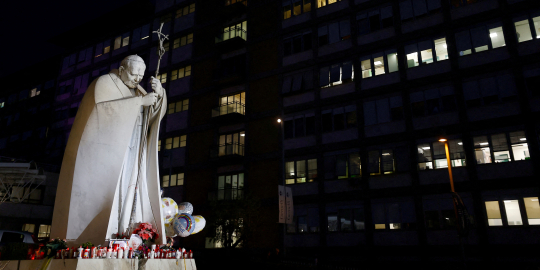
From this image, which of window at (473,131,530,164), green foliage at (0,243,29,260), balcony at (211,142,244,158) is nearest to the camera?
green foliage at (0,243,29,260)

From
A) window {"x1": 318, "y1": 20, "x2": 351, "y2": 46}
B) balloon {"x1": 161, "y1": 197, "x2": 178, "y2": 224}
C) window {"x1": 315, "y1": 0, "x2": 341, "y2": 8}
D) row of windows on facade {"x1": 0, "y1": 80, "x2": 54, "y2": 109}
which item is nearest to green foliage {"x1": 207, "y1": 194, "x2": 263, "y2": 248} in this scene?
window {"x1": 318, "y1": 20, "x2": 351, "y2": 46}

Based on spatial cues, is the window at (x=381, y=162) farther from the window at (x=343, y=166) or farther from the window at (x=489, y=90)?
the window at (x=489, y=90)

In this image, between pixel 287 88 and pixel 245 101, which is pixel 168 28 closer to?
pixel 245 101

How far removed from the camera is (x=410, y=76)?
1195 inches

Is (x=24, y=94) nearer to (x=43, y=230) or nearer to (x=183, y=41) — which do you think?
(x=43, y=230)

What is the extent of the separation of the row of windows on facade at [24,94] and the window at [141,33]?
56.5 ft

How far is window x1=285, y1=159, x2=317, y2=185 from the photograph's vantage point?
33156 mm

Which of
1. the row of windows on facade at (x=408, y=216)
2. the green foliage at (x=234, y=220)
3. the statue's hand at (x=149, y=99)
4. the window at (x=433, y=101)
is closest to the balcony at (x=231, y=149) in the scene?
the green foliage at (x=234, y=220)

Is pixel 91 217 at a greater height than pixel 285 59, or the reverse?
pixel 285 59

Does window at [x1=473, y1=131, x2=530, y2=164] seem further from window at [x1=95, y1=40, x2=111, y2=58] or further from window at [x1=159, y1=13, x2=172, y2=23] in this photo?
window at [x1=95, y1=40, x2=111, y2=58]

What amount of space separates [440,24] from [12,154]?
59.5 metres

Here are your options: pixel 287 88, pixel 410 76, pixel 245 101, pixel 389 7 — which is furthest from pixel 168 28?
pixel 410 76

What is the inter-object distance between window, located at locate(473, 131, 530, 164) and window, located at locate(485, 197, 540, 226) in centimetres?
268

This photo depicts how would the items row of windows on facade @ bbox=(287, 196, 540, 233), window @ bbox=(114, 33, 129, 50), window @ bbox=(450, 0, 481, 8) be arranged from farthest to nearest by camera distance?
1. window @ bbox=(114, 33, 129, 50)
2. window @ bbox=(450, 0, 481, 8)
3. row of windows on facade @ bbox=(287, 196, 540, 233)
